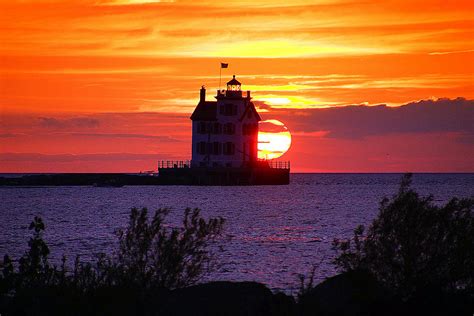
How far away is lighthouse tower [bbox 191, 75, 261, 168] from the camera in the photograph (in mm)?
106000

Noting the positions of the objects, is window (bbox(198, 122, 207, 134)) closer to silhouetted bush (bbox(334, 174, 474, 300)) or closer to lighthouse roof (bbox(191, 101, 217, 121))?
lighthouse roof (bbox(191, 101, 217, 121))

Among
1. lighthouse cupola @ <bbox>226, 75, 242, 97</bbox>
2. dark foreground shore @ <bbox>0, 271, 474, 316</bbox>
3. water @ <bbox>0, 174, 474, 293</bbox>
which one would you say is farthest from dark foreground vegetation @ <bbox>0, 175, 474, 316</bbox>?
lighthouse cupola @ <bbox>226, 75, 242, 97</bbox>

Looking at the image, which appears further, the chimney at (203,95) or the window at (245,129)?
the chimney at (203,95)

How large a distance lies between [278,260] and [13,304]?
63.8ft

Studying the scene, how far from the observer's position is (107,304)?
47.6ft

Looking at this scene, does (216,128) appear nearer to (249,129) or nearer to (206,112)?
(206,112)

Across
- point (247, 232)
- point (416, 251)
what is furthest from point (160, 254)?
point (247, 232)

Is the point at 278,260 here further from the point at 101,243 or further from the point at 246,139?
the point at 246,139

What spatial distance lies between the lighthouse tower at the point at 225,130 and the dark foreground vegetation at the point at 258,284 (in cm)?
8818

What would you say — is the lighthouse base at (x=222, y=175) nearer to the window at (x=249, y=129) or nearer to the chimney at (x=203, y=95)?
the window at (x=249, y=129)

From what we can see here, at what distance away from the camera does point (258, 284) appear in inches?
549

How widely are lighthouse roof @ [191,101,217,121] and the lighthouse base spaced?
7129mm

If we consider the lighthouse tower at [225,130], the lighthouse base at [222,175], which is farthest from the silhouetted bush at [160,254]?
the lighthouse base at [222,175]

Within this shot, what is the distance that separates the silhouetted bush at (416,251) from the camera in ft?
53.8
